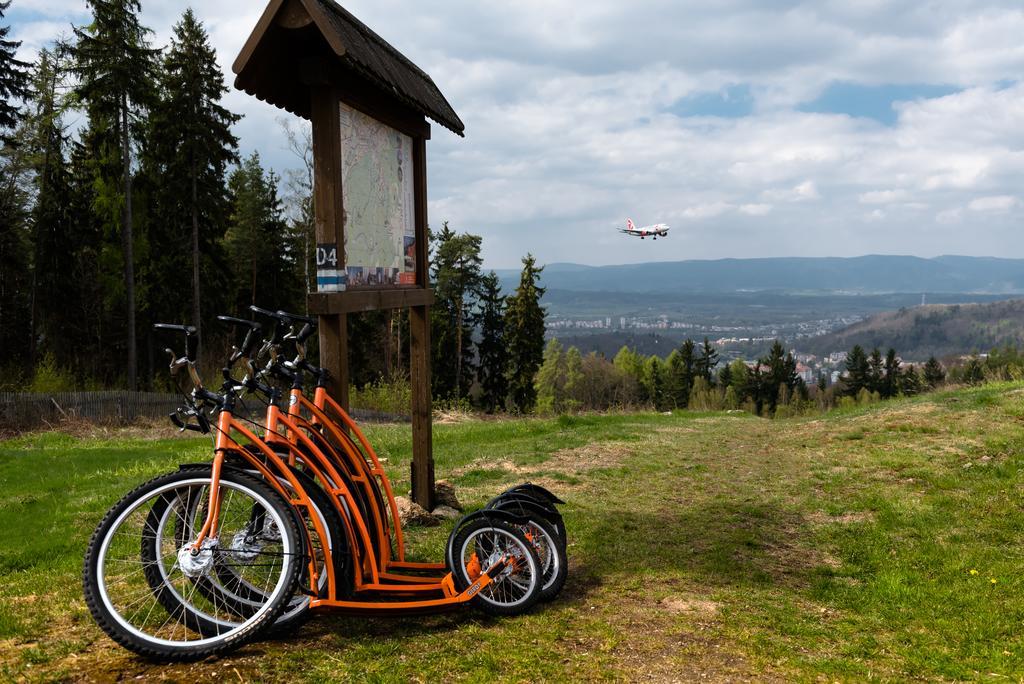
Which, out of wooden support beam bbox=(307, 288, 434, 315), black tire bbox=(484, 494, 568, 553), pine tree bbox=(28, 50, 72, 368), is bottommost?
black tire bbox=(484, 494, 568, 553)

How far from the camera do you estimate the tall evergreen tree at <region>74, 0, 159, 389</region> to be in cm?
2728

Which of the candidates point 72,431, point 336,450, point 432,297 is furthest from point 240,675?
point 72,431

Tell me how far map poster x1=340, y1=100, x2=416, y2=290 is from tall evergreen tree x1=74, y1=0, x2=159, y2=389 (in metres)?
25.6

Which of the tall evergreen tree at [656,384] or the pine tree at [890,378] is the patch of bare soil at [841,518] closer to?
the tall evergreen tree at [656,384]

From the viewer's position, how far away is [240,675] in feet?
10.9

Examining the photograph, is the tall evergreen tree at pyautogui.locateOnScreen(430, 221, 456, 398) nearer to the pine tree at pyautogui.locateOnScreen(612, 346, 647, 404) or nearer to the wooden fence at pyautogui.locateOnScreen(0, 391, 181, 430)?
the wooden fence at pyautogui.locateOnScreen(0, 391, 181, 430)

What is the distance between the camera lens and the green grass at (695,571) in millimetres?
3771

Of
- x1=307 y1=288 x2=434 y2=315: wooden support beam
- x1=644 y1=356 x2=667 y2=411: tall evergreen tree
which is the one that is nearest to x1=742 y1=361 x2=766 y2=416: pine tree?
x1=644 y1=356 x2=667 y2=411: tall evergreen tree

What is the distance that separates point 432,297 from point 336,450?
2626mm

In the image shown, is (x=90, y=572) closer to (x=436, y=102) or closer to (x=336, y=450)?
(x=336, y=450)

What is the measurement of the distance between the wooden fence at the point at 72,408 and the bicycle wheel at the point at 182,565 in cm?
2045

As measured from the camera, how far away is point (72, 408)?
71.2 ft

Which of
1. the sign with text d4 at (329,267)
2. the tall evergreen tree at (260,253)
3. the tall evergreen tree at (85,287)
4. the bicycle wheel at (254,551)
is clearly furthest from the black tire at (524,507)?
the tall evergreen tree at (260,253)

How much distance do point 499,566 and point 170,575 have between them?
79.2 inches
